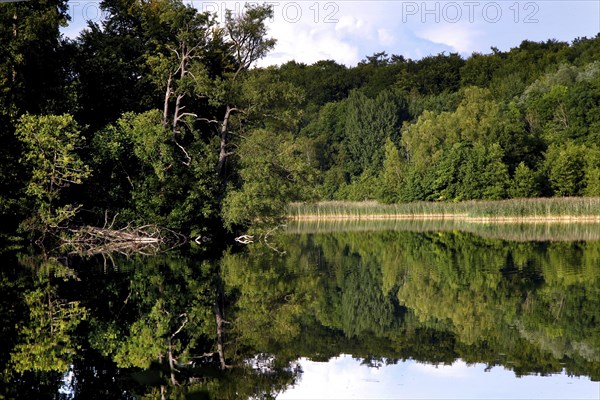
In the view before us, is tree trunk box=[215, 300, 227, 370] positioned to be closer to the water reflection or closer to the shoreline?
the water reflection

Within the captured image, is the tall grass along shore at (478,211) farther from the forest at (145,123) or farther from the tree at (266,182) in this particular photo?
the forest at (145,123)

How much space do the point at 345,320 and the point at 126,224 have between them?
61.1 ft

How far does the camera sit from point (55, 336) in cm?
876

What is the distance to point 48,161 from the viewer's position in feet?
76.7

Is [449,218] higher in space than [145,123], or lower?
lower

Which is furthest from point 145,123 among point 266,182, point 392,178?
point 392,178

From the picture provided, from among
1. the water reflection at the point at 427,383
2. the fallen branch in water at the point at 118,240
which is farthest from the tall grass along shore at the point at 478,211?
the water reflection at the point at 427,383

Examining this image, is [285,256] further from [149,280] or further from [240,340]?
[240,340]

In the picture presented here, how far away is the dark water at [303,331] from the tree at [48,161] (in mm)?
6348

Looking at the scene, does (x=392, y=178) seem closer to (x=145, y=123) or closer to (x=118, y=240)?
(x=145, y=123)

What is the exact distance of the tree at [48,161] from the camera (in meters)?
23.1

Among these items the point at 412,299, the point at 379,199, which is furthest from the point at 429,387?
the point at 379,199

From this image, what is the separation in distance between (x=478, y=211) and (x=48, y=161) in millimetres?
24312

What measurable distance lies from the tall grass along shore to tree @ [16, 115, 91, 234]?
40.7 ft
